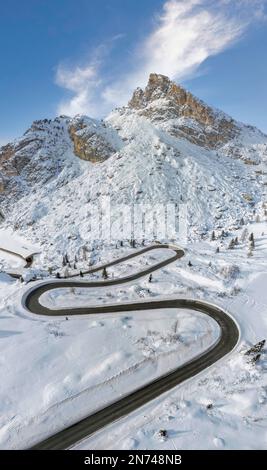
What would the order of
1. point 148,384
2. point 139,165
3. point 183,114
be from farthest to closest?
point 183,114, point 139,165, point 148,384

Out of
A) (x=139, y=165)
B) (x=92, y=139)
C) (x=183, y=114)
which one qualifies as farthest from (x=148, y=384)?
(x=183, y=114)

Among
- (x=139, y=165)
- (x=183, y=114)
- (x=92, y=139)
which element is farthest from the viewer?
(x=183, y=114)

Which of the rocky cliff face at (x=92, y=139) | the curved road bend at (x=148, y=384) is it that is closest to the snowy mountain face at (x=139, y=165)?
the rocky cliff face at (x=92, y=139)

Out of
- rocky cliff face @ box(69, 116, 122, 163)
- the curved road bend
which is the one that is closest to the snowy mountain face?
rocky cliff face @ box(69, 116, 122, 163)

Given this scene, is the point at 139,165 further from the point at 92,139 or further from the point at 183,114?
the point at 183,114

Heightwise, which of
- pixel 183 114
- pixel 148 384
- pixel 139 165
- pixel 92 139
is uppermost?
pixel 183 114

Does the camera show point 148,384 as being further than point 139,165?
No

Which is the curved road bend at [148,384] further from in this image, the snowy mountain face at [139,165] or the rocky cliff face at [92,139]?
the rocky cliff face at [92,139]

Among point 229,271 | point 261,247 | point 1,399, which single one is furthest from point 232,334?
point 261,247
